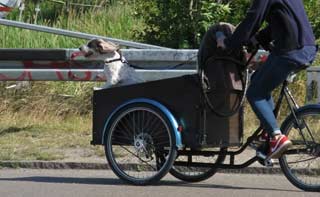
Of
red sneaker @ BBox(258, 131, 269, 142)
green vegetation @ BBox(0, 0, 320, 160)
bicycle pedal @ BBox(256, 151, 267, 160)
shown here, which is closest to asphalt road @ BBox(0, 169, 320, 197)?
bicycle pedal @ BBox(256, 151, 267, 160)

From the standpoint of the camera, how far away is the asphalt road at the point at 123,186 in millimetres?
7113

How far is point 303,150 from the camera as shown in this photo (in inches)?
276

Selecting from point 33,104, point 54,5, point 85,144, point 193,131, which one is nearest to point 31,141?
point 85,144

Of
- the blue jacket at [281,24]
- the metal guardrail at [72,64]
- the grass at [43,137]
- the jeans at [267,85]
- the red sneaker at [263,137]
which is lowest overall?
the grass at [43,137]

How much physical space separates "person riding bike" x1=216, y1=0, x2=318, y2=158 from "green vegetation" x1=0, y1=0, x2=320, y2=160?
217cm

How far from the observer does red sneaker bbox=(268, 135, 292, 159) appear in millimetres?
6820

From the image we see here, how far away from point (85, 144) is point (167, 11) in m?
3.44

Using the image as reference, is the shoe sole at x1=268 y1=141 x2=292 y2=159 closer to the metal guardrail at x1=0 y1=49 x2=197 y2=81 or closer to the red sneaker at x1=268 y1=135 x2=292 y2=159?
the red sneaker at x1=268 y1=135 x2=292 y2=159

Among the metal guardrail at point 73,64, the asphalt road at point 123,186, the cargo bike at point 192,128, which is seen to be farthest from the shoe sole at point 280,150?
the metal guardrail at point 73,64

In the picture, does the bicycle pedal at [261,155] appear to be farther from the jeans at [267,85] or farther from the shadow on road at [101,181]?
the shadow on road at [101,181]

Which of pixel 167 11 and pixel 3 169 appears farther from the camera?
pixel 167 11

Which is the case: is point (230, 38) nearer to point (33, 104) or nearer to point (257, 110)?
point (257, 110)

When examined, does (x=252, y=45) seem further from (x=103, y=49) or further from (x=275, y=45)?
(x=103, y=49)

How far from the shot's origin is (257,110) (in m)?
6.95
